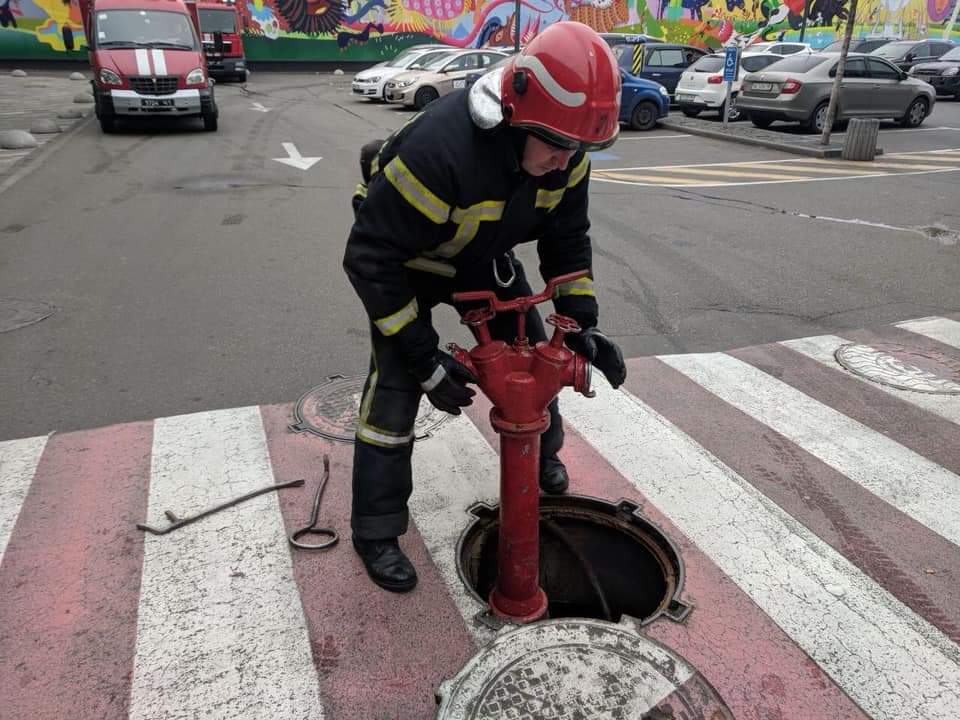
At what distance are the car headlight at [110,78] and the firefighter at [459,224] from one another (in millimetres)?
13278

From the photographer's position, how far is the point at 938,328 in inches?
215

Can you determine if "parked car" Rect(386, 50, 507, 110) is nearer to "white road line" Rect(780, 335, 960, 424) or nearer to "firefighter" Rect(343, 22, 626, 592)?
"white road line" Rect(780, 335, 960, 424)

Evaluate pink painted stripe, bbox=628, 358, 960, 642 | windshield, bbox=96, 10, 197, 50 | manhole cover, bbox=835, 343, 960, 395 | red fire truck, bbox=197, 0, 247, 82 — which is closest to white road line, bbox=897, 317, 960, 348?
manhole cover, bbox=835, 343, 960, 395

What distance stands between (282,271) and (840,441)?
479 cm

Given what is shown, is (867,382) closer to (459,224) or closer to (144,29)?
(459,224)

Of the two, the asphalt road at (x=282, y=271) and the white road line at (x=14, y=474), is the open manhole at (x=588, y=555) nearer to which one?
the asphalt road at (x=282, y=271)

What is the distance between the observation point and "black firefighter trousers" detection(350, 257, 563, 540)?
2.70 meters

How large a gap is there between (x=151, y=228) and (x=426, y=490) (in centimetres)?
604

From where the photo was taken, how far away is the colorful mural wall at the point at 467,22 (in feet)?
96.7

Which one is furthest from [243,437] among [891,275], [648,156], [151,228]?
[648,156]

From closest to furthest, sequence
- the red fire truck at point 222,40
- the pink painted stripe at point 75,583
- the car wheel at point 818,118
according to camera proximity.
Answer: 1. the pink painted stripe at point 75,583
2. the car wheel at point 818,118
3. the red fire truck at point 222,40

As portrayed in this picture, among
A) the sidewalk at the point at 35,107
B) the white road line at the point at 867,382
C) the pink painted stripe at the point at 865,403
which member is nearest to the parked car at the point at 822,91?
the white road line at the point at 867,382

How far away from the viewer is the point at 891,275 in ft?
22.3

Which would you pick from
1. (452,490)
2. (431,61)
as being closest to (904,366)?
(452,490)
